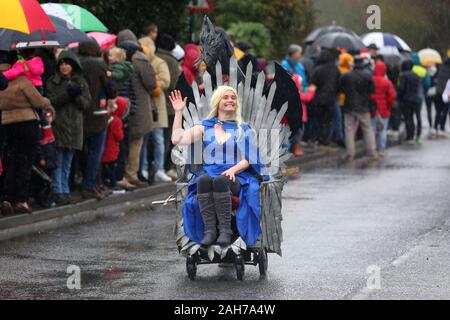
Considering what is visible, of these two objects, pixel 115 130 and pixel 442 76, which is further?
pixel 442 76

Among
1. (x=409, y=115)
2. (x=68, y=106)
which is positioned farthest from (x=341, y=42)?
(x=68, y=106)

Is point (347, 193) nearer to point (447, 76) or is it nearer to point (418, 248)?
point (418, 248)

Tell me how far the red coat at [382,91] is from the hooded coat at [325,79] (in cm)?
100

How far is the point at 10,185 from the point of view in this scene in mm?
15414

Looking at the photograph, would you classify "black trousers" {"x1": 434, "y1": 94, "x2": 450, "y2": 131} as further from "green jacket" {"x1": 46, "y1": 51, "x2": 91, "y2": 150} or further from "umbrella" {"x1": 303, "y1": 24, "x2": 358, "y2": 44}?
"green jacket" {"x1": 46, "y1": 51, "x2": 91, "y2": 150}

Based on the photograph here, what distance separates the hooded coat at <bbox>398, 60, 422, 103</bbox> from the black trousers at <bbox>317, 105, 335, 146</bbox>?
3838 millimetres

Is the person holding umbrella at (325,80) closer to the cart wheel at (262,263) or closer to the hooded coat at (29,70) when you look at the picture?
the hooded coat at (29,70)

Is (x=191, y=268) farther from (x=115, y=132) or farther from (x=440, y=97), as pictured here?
(x=440, y=97)

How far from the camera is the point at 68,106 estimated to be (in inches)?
651

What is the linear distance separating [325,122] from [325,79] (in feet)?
3.78

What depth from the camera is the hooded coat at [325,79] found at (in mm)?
25844
